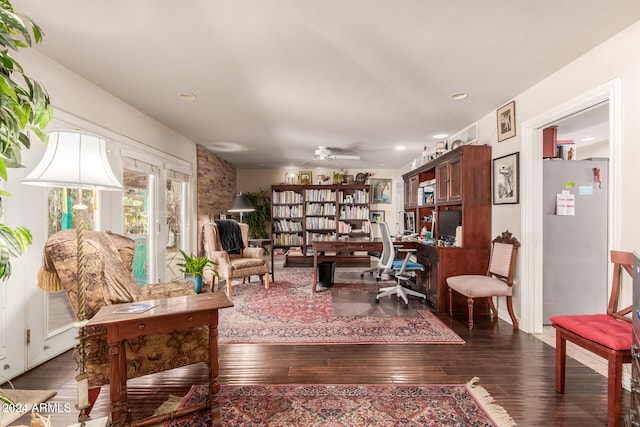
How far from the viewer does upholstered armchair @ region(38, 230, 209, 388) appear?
159 centimetres

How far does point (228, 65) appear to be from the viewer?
2.40m

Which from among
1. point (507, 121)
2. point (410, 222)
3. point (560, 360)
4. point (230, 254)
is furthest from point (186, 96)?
point (410, 222)

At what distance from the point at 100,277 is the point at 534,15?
296 cm

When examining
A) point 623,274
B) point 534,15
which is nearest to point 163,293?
point 534,15

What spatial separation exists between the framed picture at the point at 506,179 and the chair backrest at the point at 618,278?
120cm

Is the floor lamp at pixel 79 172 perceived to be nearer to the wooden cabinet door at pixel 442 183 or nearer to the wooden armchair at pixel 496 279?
the wooden armchair at pixel 496 279

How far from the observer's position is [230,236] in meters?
4.75

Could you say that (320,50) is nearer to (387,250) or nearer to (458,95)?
(458,95)

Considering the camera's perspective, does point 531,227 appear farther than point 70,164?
Yes

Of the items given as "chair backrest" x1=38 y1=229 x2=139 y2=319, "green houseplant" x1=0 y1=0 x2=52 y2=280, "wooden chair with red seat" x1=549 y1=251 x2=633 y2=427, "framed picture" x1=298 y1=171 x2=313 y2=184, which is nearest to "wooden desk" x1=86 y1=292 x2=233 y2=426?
"chair backrest" x1=38 y1=229 x2=139 y2=319

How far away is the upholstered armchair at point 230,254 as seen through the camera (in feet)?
13.4

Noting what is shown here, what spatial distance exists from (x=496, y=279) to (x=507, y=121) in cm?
169

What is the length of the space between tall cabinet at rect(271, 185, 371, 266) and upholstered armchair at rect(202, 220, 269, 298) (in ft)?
6.32

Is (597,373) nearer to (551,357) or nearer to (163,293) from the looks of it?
(551,357)
